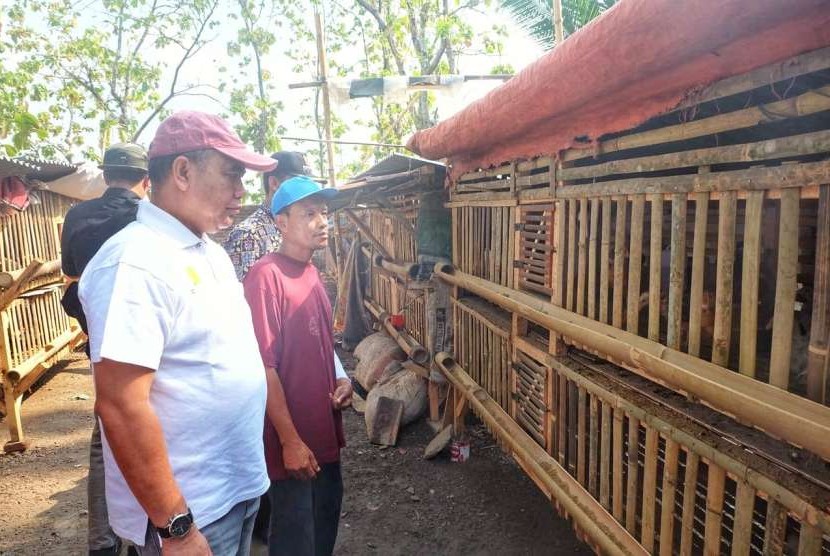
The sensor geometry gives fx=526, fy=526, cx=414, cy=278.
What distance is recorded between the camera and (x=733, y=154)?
1.76 metres

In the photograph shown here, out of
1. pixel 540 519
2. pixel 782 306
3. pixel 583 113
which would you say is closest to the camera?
pixel 782 306

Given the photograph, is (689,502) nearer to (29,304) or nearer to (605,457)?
(605,457)

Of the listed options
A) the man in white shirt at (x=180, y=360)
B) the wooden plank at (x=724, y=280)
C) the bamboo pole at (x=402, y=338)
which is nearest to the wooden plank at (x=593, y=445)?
the wooden plank at (x=724, y=280)

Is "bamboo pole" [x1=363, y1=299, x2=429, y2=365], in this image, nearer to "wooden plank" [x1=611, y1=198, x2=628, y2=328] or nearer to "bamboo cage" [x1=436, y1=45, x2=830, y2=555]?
"bamboo cage" [x1=436, y1=45, x2=830, y2=555]

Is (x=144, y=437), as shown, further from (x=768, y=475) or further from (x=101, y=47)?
(x=101, y=47)

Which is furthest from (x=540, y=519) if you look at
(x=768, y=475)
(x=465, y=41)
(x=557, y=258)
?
(x=465, y=41)

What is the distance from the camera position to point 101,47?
16734mm

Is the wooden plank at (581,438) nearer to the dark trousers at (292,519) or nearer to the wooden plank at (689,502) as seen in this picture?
the wooden plank at (689,502)

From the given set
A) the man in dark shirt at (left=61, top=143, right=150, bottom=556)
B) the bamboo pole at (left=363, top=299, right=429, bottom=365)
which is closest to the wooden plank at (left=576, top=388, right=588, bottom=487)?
the man in dark shirt at (left=61, top=143, right=150, bottom=556)

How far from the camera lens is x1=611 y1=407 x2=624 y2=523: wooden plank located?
247cm

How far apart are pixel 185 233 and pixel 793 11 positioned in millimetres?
1854

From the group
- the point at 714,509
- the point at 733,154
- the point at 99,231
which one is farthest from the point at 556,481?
the point at 99,231

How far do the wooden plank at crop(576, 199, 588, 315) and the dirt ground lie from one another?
1.95 m

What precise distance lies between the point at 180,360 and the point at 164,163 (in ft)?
2.13
